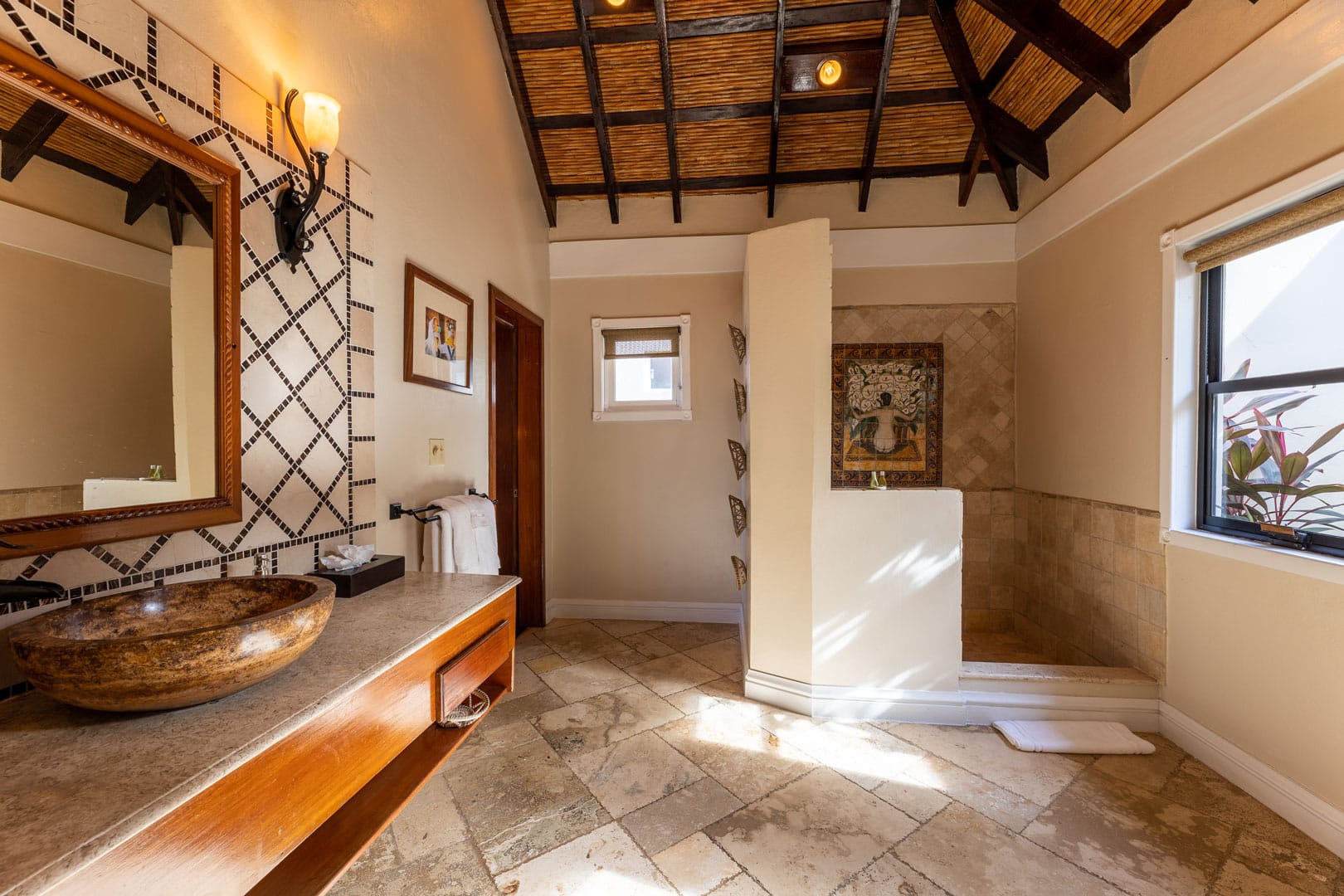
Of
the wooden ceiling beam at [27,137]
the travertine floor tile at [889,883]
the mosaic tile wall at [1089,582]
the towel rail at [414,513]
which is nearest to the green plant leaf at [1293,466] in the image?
the mosaic tile wall at [1089,582]

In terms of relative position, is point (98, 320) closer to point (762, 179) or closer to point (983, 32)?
point (762, 179)

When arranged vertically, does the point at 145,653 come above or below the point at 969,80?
below

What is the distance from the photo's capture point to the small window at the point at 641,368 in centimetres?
361

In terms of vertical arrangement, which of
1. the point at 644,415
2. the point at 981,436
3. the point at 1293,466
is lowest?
the point at 1293,466

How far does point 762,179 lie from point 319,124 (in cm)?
278

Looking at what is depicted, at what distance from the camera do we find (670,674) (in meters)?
2.78

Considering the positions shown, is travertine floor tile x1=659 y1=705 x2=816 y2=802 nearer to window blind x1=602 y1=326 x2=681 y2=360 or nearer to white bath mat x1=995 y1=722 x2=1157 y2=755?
white bath mat x1=995 y1=722 x2=1157 y2=755

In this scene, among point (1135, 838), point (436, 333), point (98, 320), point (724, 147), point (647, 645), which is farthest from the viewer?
point (724, 147)

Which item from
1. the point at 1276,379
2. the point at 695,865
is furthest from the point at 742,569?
the point at 1276,379

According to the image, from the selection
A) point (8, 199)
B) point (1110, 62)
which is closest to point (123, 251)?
point (8, 199)

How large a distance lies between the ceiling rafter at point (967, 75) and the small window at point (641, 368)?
2.02 meters

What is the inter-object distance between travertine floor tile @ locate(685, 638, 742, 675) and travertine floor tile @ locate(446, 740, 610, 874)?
1.11 metres

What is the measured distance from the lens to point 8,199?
0.85 metres

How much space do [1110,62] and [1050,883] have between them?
338 cm
